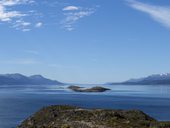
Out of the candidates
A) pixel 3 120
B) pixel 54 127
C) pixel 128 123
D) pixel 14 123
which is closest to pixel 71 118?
pixel 54 127

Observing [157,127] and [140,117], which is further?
[140,117]

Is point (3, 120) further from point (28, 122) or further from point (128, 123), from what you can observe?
point (128, 123)

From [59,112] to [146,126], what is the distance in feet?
63.0

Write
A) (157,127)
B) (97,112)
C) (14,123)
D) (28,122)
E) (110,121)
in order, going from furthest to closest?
(14,123) → (28,122) → (97,112) → (110,121) → (157,127)

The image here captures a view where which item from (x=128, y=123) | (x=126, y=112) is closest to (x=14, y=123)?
(x=126, y=112)

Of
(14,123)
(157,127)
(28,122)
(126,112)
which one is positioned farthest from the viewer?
(14,123)

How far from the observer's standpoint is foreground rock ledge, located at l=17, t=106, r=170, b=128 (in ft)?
209

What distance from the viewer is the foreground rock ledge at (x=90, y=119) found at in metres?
63.8

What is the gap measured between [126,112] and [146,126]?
12010mm

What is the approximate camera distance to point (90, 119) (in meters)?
67.4

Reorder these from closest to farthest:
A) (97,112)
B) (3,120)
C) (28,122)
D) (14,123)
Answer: (97,112) → (28,122) → (14,123) → (3,120)

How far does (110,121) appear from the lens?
65812 mm

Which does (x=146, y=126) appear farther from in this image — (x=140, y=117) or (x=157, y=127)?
(x=140, y=117)

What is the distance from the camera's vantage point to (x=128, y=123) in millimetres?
65625
